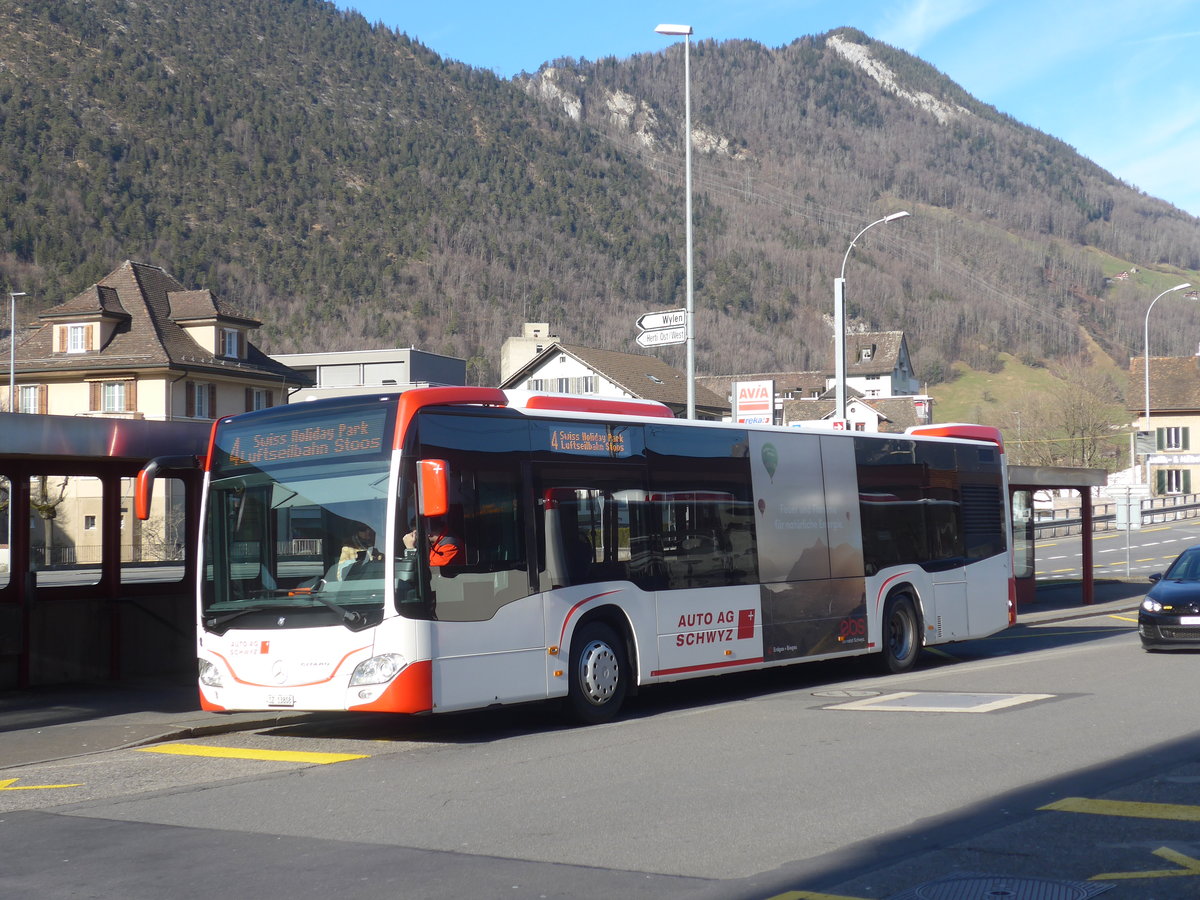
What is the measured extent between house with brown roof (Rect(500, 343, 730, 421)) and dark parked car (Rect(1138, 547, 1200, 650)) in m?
63.1

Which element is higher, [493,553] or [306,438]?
[306,438]

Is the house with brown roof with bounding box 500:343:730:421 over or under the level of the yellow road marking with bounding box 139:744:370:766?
over

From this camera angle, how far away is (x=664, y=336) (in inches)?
758

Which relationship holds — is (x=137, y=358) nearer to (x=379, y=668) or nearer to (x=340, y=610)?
(x=340, y=610)

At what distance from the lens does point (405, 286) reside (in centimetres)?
17112

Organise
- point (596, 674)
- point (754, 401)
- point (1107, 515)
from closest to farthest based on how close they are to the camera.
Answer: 1. point (596, 674)
2. point (754, 401)
3. point (1107, 515)

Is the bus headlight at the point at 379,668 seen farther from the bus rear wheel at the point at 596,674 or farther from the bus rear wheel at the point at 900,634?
the bus rear wheel at the point at 900,634

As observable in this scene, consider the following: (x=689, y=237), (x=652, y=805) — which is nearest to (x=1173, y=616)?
(x=689, y=237)

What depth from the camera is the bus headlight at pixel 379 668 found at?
34.8ft

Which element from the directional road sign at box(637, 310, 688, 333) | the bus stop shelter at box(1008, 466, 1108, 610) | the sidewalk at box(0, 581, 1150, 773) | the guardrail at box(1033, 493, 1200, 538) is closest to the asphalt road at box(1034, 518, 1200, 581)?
the guardrail at box(1033, 493, 1200, 538)

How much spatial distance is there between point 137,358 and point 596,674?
49.8 m

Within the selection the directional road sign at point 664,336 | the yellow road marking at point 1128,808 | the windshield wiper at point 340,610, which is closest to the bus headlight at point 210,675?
the windshield wiper at point 340,610

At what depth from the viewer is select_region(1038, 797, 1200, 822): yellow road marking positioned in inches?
294

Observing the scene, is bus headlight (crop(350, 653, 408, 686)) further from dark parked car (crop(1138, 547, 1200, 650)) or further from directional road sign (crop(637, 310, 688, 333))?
dark parked car (crop(1138, 547, 1200, 650))
